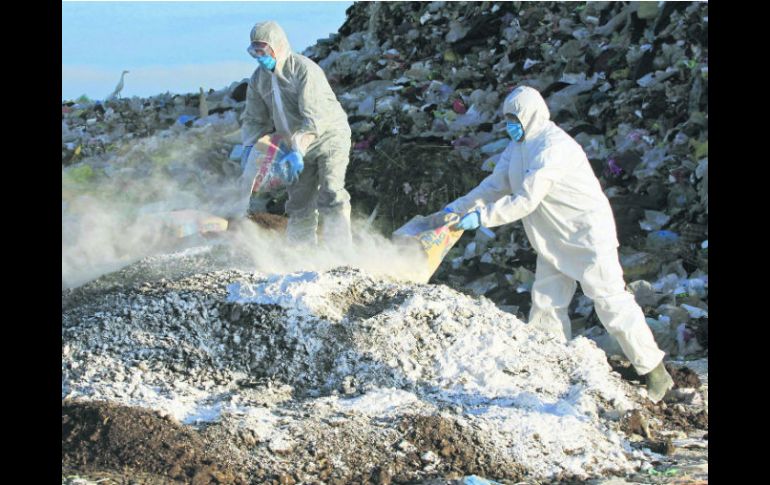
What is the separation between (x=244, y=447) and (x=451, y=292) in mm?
2241

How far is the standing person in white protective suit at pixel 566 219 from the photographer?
657cm

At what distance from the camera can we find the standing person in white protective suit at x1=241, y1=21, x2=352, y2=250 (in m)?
8.09

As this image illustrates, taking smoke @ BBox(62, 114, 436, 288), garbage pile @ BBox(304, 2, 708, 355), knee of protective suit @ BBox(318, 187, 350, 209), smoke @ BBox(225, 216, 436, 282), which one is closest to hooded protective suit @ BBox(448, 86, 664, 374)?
smoke @ BBox(225, 216, 436, 282)

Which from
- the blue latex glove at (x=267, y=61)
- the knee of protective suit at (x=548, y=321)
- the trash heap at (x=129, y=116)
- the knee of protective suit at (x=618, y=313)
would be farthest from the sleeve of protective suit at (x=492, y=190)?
the trash heap at (x=129, y=116)

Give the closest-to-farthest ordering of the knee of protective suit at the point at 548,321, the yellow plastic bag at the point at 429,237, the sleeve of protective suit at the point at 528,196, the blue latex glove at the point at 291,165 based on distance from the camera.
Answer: the sleeve of protective suit at the point at 528,196, the knee of protective suit at the point at 548,321, the yellow plastic bag at the point at 429,237, the blue latex glove at the point at 291,165

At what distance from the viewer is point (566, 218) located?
6715 mm

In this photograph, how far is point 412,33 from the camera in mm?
15203

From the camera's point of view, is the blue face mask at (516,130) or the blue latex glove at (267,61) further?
the blue latex glove at (267,61)

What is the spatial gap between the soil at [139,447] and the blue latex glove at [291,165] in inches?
119

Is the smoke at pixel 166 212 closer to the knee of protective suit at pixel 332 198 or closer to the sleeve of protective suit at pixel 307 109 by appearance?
the knee of protective suit at pixel 332 198

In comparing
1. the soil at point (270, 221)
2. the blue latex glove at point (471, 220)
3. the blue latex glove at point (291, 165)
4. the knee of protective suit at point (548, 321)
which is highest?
the blue latex glove at point (291, 165)

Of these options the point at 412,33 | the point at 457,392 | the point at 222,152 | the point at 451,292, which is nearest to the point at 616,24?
the point at 412,33

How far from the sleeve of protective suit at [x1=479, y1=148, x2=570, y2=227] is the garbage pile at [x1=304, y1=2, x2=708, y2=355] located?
168 cm

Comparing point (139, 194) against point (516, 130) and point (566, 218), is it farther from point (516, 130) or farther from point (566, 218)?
point (566, 218)
